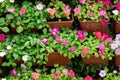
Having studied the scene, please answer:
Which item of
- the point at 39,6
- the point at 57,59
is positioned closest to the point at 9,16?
the point at 39,6

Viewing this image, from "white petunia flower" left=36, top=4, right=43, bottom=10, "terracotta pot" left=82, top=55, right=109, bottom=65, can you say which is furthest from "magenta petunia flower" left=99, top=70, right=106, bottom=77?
"white petunia flower" left=36, top=4, right=43, bottom=10

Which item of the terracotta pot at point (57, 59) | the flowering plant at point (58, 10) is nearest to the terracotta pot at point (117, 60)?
the terracotta pot at point (57, 59)

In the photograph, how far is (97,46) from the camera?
290 centimetres

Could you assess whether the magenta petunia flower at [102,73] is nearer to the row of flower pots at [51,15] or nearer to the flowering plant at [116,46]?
the flowering plant at [116,46]

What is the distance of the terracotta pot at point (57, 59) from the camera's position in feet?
9.57

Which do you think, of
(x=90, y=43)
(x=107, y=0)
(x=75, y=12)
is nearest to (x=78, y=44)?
(x=90, y=43)

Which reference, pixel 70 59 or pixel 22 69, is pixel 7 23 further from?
pixel 70 59

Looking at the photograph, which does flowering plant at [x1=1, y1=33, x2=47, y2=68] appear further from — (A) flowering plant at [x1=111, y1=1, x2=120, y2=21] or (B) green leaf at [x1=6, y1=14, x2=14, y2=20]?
(A) flowering plant at [x1=111, y1=1, x2=120, y2=21]

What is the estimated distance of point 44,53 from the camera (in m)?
2.88

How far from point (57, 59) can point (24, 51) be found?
287mm

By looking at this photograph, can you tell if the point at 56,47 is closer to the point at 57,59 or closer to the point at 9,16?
the point at 57,59

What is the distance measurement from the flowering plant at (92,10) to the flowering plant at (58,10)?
0.08m

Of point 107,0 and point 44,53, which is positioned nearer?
point 44,53

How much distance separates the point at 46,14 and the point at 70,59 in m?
0.43
